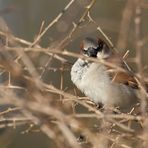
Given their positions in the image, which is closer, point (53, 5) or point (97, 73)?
point (97, 73)

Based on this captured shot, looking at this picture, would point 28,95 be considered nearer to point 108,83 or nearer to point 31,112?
point 31,112

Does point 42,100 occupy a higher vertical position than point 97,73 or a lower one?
higher

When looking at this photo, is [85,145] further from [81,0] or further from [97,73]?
[97,73]

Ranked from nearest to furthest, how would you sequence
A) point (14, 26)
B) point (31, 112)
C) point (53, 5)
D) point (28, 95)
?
point (31, 112) < point (28, 95) < point (14, 26) < point (53, 5)

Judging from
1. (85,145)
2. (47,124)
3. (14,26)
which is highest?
(47,124)

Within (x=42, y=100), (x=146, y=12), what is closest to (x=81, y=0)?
(x=42, y=100)

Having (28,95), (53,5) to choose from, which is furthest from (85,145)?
(53,5)

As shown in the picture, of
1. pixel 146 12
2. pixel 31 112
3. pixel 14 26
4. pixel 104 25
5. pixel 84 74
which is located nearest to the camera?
pixel 31 112
